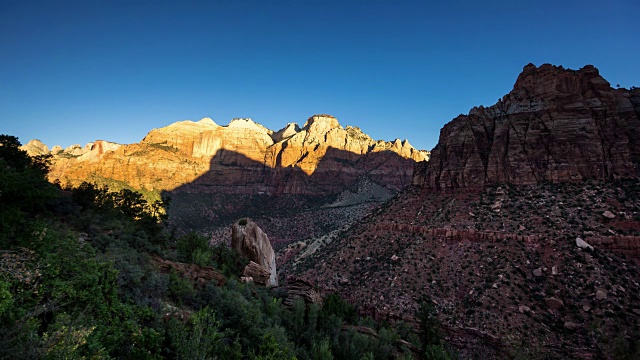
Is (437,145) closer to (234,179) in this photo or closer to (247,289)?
(247,289)

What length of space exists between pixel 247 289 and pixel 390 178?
426ft

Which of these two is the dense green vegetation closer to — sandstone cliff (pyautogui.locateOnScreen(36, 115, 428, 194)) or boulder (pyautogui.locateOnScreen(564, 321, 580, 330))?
boulder (pyautogui.locateOnScreen(564, 321, 580, 330))

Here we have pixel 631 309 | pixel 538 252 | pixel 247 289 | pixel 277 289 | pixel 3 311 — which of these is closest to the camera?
pixel 3 311

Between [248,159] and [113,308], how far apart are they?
14261 cm

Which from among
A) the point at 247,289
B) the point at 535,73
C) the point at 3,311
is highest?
the point at 535,73

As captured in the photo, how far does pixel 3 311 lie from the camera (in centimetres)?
653

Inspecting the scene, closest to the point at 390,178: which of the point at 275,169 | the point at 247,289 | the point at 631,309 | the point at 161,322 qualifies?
the point at 275,169

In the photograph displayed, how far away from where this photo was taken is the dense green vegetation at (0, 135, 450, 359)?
7242 mm

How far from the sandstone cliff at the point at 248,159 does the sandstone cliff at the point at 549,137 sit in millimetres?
87451

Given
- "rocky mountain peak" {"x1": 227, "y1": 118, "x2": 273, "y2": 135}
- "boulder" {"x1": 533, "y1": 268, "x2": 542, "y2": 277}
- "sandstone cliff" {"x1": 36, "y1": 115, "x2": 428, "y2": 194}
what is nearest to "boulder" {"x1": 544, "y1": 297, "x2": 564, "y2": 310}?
"boulder" {"x1": 533, "y1": 268, "x2": 542, "y2": 277}

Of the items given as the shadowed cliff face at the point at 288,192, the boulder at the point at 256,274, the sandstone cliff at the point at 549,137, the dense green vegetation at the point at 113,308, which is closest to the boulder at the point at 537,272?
the sandstone cliff at the point at 549,137

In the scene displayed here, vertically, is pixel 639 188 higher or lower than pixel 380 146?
lower

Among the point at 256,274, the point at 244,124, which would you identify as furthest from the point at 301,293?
the point at 244,124

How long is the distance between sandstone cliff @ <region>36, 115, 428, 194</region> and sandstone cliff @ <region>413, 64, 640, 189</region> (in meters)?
87.5
